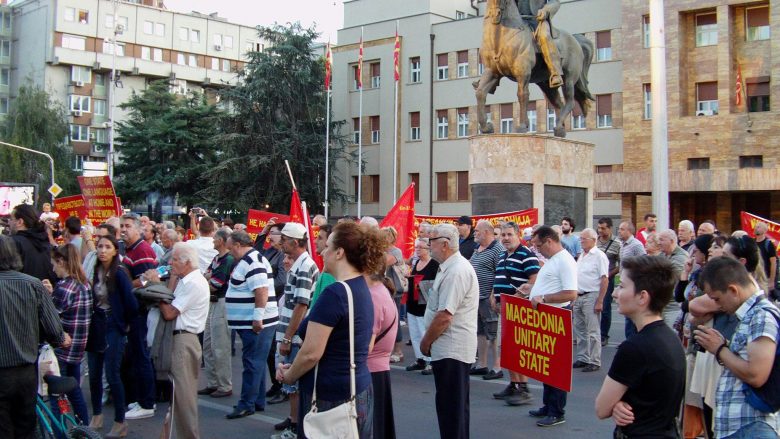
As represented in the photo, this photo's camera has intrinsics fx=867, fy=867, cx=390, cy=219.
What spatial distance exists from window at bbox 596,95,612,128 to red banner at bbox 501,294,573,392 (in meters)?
38.5

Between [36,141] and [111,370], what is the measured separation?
57370 mm

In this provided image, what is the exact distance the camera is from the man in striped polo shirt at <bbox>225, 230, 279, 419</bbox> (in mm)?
8484

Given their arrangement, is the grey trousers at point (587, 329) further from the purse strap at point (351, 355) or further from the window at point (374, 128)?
the window at point (374, 128)

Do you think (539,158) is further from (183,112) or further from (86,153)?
(86,153)

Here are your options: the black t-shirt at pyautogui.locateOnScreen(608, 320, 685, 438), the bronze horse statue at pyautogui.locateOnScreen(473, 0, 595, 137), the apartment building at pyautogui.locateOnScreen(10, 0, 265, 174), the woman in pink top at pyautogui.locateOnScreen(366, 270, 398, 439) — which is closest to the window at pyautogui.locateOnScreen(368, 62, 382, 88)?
the apartment building at pyautogui.locateOnScreen(10, 0, 265, 174)

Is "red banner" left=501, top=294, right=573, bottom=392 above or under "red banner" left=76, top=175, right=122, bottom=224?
under

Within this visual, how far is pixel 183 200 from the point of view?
55875 mm

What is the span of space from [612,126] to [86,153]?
49344mm

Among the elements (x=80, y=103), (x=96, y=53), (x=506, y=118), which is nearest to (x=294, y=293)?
(x=506, y=118)

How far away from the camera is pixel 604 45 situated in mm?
44969

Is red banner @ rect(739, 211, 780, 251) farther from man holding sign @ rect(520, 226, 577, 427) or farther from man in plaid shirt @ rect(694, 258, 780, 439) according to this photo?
man in plaid shirt @ rect(694, 258, 780, 439)

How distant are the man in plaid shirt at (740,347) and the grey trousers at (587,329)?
7.03m

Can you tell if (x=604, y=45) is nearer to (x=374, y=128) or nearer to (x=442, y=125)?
(x=442, y=125)

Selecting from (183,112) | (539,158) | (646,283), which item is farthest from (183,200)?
(646,283)
